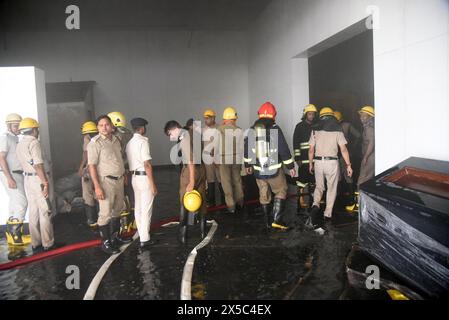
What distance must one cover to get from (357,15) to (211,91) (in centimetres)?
881

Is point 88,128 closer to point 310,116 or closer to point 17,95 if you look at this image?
point 17,95

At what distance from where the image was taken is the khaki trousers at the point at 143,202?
488 cm

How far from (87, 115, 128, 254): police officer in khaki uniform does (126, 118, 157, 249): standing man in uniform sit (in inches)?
7.3

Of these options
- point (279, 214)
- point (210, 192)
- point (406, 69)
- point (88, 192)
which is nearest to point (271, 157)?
point (279, 214)

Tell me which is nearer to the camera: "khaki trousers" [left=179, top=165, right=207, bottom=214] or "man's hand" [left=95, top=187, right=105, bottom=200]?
"man's hand" [left=95, top=187, right=105, bottom=200]

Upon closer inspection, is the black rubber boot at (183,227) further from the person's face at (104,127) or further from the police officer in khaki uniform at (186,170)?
the person's face at (104,127)

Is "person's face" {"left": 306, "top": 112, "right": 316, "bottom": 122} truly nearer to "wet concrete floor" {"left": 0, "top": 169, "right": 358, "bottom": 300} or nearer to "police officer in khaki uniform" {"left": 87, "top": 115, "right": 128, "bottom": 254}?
"wet concrete floor" {"left": 0, "top": 169, "right": 358, "bottom": 300}

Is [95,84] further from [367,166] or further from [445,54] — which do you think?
[445,54]

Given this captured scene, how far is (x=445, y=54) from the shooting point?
3.95 m

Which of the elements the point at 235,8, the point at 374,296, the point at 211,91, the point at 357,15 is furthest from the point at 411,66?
the point at 211,91

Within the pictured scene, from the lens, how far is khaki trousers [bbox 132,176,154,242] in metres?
4.88

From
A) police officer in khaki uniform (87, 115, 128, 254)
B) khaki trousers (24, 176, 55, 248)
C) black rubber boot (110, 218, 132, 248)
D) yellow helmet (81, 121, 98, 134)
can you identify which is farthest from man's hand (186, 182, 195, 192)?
yellow helmet (81, 121, 98, 134)

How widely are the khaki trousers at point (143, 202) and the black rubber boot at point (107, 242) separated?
1.26ft

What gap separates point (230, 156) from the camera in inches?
266
